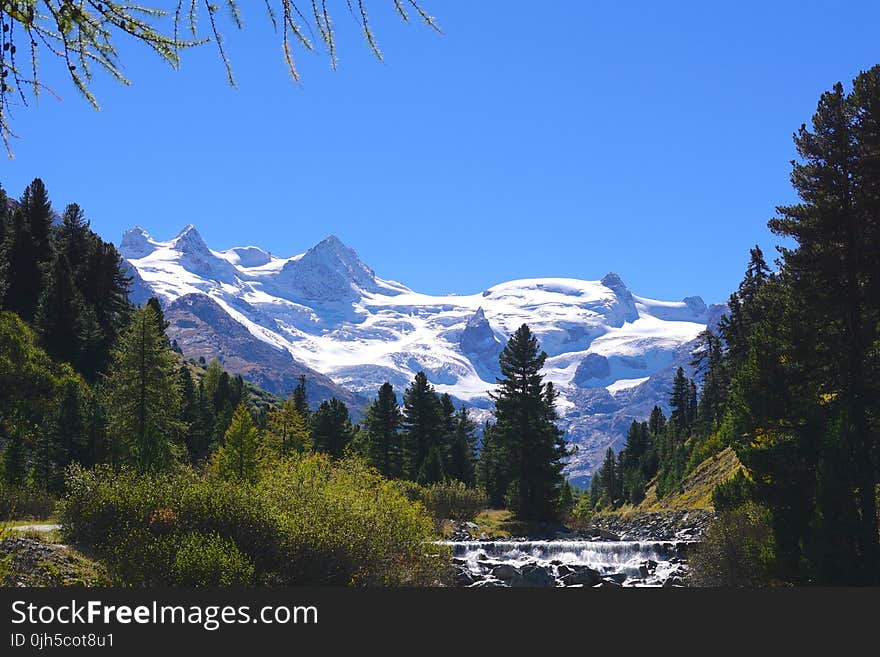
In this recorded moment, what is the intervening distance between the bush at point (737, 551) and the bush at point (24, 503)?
29.1m

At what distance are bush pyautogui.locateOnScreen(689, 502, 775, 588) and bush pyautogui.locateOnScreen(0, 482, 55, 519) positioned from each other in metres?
29.1

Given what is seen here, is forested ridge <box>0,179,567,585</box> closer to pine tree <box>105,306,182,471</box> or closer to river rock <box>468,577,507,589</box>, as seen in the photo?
pine tree <box>105,306,182,471</box>

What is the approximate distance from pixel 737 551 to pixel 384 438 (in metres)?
58.5

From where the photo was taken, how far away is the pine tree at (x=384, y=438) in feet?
275

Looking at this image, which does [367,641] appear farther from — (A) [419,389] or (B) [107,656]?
(A) [419,389]

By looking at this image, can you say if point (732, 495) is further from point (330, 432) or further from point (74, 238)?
point (74, 238)

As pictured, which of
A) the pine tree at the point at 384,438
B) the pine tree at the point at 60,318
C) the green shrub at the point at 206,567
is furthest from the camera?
the pine tree at the point at 384,438

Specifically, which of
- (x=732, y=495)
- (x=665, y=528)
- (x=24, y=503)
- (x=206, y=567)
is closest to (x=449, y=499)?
(x=665, y=528)

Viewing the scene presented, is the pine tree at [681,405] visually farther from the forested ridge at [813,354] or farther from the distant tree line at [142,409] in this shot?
the forested ridge at [813,354]

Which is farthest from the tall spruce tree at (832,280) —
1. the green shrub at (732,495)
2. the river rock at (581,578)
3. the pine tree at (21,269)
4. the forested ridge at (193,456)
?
the pine tree at (21,269)

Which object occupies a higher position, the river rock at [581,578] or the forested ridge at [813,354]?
the forested ridge at [813,354]

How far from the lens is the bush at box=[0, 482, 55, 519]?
33.2 metres

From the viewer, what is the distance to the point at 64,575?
20906mm

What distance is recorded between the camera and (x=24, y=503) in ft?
113
